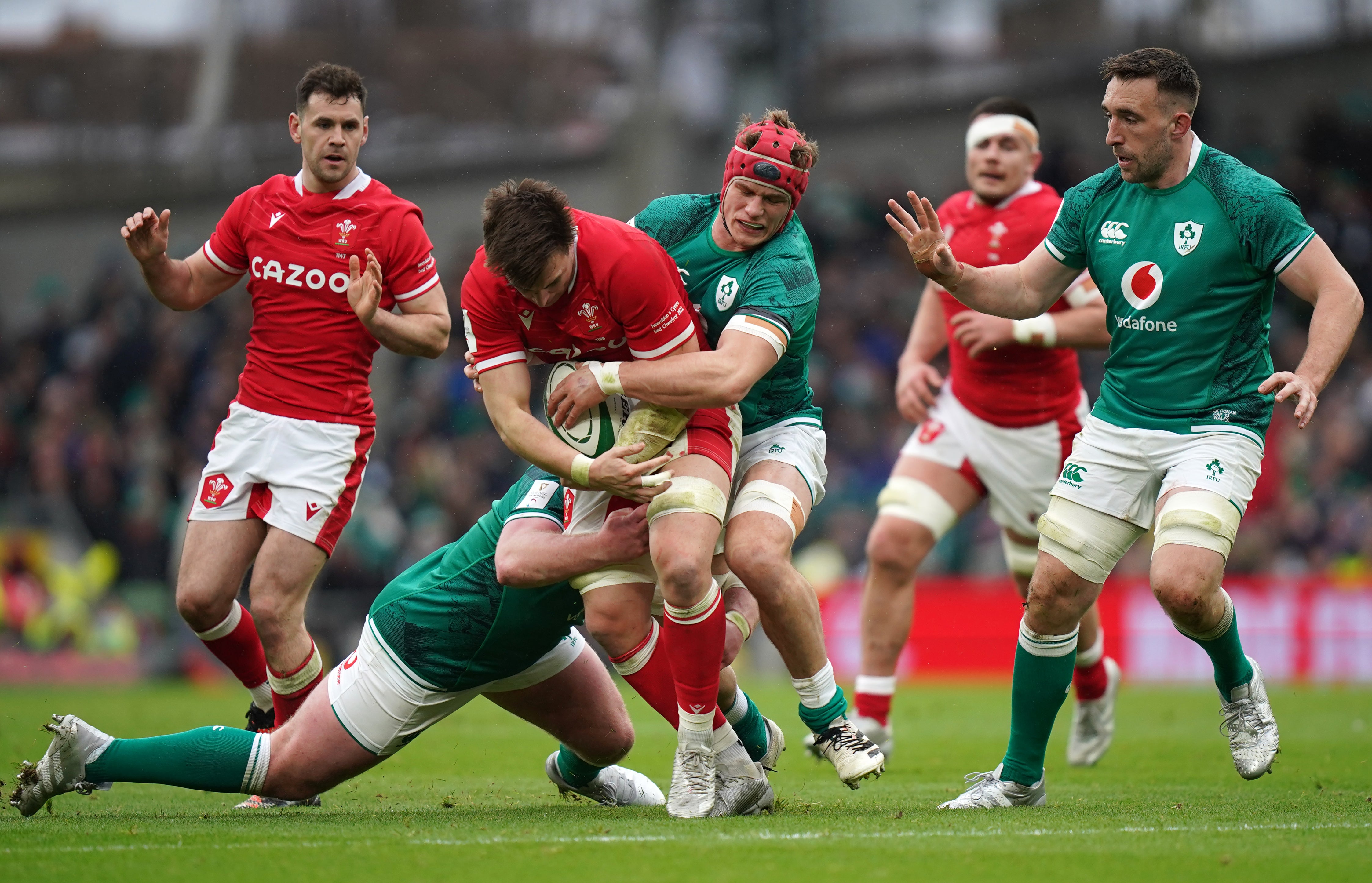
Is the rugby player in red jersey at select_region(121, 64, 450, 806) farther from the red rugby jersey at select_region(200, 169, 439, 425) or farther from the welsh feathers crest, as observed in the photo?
the welsh feathers crest

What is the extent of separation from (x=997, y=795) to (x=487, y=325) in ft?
8.47

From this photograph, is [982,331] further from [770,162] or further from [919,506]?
[770,162]

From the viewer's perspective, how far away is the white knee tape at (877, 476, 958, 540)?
7551mm

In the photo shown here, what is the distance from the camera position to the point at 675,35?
21344 mm

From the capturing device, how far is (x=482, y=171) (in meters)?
21.8

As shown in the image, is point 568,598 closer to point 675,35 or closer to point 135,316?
point 135,316

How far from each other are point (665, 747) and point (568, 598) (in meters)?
3.40

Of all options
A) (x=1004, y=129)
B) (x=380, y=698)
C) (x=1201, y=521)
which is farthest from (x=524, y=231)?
(x=1004, y=129)

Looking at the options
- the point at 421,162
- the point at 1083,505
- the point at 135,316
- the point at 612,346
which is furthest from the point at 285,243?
the point at 421,162

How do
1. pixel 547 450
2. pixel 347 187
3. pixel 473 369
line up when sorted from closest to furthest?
pixel 547 450 < pixel 473 369 < pixel 347 187

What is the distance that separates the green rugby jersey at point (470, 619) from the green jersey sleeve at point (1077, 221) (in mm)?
2219

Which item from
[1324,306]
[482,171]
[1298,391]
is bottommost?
[482,171]

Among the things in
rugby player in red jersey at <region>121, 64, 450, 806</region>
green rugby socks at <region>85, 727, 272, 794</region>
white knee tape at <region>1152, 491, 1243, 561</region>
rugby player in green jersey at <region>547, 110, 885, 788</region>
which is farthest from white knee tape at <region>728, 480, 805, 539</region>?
green rugby socks at <region>85, 727, 272, 794</region>

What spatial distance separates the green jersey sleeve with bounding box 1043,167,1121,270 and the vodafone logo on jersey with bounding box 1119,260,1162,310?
23 cm
